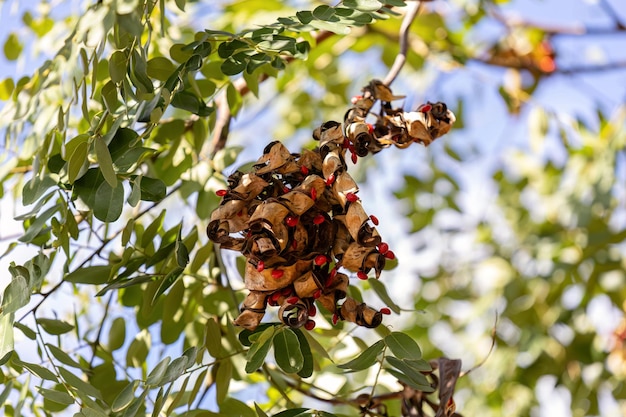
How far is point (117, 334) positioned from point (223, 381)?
0.16 meters

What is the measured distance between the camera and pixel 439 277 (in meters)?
1.61

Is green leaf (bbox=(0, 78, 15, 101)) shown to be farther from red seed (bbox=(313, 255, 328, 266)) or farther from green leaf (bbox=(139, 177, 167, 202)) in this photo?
red seed (bbox=(313, 255, 328, 266))

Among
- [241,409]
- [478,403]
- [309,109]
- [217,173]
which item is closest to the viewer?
[241,409]

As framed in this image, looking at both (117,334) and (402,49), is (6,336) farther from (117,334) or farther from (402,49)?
(402,49)

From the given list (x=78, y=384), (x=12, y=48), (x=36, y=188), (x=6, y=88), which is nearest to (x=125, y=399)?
(x=78, y=384)

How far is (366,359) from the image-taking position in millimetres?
488

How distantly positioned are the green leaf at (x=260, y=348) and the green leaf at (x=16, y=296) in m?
0.14

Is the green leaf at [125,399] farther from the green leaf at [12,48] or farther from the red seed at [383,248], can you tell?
the green leaf at [12,48]

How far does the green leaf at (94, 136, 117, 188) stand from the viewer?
47cm

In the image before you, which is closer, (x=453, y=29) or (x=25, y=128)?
(x=25, y=128)

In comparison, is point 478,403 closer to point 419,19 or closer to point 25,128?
point 419,19

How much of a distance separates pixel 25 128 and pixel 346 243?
0.42 m

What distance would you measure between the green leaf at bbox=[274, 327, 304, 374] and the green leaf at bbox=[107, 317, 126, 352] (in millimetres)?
249

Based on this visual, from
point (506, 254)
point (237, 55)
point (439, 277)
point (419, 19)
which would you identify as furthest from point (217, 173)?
point (506, 254)
